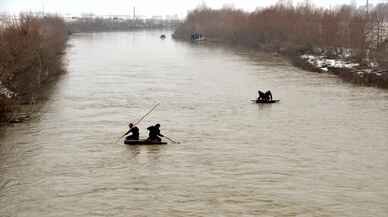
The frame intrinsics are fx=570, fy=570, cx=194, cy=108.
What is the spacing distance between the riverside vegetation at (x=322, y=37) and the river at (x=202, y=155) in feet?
24.1

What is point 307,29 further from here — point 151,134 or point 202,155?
point 202,155

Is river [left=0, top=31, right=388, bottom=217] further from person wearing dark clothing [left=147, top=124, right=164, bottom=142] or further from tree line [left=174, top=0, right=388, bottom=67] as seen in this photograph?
tree line [left=174, top=0, right=388, bottom=67]

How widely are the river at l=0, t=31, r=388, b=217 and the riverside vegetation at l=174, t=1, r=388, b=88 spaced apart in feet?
24.1

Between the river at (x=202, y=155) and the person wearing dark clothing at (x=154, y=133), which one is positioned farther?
the person wearing dark clothing at (x=154, y=133)

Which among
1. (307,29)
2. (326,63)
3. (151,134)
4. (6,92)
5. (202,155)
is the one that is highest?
(307,29)

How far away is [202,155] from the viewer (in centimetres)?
1812

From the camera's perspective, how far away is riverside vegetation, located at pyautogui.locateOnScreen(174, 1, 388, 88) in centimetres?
4081

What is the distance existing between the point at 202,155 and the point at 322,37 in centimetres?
3862

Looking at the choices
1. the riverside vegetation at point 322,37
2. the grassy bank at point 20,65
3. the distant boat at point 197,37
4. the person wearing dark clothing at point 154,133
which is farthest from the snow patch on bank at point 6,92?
the distant boat at point 197,37

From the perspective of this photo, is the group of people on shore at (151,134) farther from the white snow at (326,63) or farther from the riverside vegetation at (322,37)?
the white snow at (326,63)

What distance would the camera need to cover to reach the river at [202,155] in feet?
45.4

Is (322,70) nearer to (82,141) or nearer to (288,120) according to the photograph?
(288,120)

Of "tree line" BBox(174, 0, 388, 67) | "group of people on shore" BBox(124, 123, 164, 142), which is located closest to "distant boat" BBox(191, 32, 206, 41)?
"tree line" BBox(174, 0, 388, 67)

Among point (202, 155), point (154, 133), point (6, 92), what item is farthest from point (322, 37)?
point (202, 155)
